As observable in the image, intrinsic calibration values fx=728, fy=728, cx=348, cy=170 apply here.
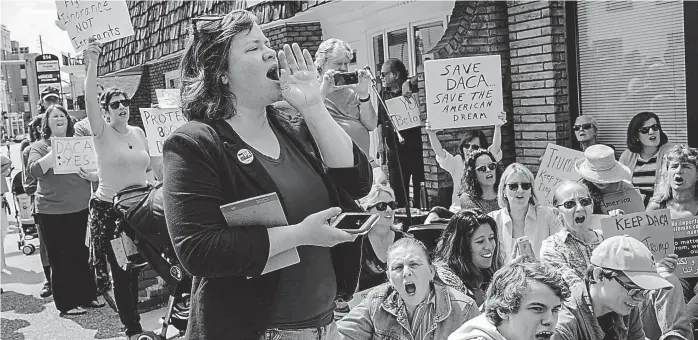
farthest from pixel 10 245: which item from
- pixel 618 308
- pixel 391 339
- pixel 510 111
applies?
pixel 618 308

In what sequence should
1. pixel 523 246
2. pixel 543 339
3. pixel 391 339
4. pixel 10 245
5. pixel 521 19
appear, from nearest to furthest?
pixel 543 339 < pixel 391 339 < pixel 523 246 < pixel 521 19 < pixel 10 245

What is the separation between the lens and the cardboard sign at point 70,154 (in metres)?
6.69

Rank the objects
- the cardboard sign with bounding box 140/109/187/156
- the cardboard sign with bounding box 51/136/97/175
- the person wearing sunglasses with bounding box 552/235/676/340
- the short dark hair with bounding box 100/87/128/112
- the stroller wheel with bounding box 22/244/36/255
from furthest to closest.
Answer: the stroller wheel with bounding box 22/244/36/255 → the cardboard sign with bounding box 51/136/97/175 → the cardboard sign with bounding box 140/109/187/156 → the short dark hair with bounding box 100/87/128/112 → the person wearing sunglasses with bounding box 552/235/676/340

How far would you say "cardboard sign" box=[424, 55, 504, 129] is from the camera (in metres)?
5.87

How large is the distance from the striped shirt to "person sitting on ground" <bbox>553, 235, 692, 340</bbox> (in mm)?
2323

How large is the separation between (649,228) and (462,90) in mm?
2059

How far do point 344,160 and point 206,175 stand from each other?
43 centimetres

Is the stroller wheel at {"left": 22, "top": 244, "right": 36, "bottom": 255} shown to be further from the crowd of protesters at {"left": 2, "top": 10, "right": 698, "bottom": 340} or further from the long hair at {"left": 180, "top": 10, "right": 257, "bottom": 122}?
the long hair at {"left": 180, "top": 10, "right": 257, "bottom": 122}

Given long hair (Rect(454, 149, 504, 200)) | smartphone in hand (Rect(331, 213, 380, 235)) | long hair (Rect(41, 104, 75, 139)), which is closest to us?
smartphone in hand (Rect(331, 213, 380, 235))

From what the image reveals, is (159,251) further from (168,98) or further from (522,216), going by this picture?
(522,216)

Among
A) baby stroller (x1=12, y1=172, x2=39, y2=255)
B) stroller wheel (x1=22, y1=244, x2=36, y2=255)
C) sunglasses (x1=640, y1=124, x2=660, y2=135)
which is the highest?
sunglasses (x1=640, y1=124, x2=660, y2=135)

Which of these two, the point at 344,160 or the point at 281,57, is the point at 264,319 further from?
the point at 281,57

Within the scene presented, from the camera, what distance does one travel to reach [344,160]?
2.18 m

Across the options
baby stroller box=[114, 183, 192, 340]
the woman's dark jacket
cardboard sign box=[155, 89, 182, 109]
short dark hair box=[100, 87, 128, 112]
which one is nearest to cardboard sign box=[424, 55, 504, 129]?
cardboard sign box=[155, 89, 182, 109]
